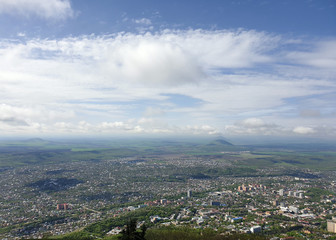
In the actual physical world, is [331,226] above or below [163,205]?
above

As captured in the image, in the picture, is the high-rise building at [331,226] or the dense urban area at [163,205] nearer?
the high-rise building at [331,226]

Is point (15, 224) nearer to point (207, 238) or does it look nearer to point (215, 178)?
point (207, 238)

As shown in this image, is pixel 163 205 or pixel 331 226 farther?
pixel 163 205

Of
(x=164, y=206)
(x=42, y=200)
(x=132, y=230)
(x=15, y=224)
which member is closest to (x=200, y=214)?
(x=164, y=206)

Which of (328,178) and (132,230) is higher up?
(132,230)

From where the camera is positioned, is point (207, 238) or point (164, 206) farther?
point (164, 206)

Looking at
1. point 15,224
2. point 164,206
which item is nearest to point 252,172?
point 164,206

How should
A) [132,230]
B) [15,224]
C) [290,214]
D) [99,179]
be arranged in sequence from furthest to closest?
[99,179], [290,214], [15,224], [132,230]

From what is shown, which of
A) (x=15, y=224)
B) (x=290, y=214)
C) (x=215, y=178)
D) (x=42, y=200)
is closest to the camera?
(x=15, y=224)

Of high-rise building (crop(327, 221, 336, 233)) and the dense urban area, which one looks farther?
the dense urban area

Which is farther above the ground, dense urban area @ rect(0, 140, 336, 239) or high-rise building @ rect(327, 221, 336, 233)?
high-rise building @ rect(327, 221, 336, 233)

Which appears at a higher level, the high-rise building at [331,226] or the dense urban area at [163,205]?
the high-rise building at [331,226]
